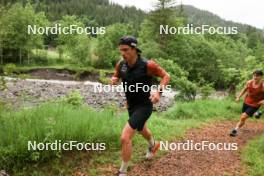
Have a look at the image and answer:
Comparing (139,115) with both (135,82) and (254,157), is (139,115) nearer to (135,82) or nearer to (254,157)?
(135,82)

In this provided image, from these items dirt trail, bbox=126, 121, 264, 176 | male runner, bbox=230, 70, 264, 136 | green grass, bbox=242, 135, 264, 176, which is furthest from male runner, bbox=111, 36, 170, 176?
male runner, bbox=230, 70, 264, 136

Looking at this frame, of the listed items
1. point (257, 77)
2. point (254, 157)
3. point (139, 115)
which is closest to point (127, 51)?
point (139, 115)

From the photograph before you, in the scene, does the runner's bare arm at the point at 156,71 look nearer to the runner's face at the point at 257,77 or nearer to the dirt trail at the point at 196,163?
the dirt trail at the point at 196,163

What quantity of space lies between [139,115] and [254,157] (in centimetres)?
327

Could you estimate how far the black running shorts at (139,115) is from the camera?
6375mm

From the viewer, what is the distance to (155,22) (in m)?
59.4

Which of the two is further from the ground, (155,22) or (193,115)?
(155,22)

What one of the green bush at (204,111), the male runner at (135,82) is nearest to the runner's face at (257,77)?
the green bush at (204,111)

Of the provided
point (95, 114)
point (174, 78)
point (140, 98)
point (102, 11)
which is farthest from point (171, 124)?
point (102, 11)

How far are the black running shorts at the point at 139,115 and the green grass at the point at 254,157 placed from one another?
7.81 feet

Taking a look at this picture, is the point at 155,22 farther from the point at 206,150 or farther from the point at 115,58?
the point at 206,150

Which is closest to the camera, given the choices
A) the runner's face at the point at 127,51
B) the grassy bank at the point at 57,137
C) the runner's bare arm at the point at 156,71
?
the runner's face at the point at 127,51

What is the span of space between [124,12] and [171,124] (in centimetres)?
16680

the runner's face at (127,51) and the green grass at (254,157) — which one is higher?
the runner's face at (127,51)
